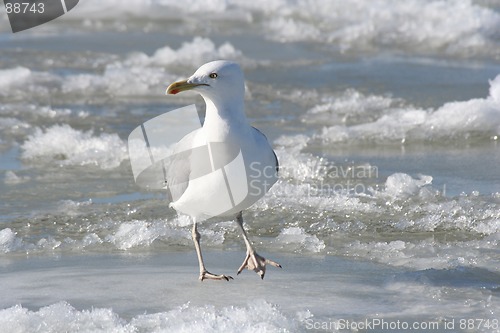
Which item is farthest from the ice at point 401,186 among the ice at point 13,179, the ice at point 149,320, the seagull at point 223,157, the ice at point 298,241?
the ice at point 13,179

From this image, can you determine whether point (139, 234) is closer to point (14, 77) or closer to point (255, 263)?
point (255, 263)

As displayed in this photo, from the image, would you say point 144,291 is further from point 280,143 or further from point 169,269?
point 280,143

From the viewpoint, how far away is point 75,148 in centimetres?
673

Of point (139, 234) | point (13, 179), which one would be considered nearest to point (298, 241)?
point (139, 234)

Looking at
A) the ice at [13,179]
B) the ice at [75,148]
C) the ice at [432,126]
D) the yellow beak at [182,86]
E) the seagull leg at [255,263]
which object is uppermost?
the yellow beak at [182,86]

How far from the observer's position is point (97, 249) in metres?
4.62

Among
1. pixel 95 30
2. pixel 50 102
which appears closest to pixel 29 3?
pixel 95 30

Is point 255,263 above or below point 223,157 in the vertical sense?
below

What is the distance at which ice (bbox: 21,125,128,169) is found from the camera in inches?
255

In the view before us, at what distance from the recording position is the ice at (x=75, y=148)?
6.46 m

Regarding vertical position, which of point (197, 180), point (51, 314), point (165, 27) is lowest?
point (165, 27)

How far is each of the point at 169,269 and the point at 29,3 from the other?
1093cm

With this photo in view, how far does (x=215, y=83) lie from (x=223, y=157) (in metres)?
0.33

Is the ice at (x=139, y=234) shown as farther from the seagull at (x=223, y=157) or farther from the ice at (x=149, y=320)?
the ice at (x=149, y=320)
